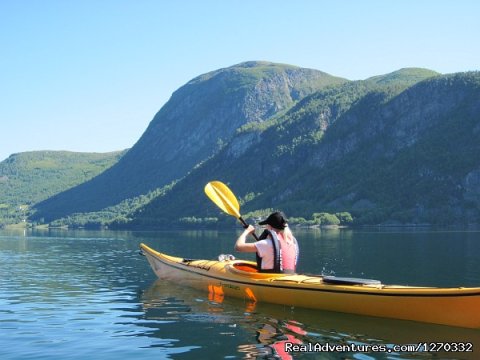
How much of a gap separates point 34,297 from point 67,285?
4.81 m

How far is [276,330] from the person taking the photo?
1703 cm

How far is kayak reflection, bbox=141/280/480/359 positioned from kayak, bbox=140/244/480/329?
9.5 inches

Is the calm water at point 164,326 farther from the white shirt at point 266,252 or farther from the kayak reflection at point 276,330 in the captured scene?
the white shirt at point 266,252

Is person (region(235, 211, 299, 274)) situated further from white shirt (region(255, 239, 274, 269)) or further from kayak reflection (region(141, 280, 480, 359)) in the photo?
kayak reflection (region(141, 280, 480, 359))

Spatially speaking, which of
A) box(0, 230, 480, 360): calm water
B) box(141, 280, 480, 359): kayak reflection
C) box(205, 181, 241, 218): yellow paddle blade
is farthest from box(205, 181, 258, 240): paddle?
box(141, 280, 480, 359): kayak reflection

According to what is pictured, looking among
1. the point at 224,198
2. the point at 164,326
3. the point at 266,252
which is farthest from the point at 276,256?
the point at 224,198

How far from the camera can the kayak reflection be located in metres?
14.7

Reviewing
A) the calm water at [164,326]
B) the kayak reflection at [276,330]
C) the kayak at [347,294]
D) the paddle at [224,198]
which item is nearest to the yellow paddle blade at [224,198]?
Answer: the paddle at [224,198]

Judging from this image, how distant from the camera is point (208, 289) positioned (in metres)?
24.5

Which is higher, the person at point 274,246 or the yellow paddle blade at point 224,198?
the yellow paddle blade at point 224,198

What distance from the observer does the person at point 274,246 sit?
19688mm

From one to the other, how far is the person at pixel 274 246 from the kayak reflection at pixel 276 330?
139 centimetres

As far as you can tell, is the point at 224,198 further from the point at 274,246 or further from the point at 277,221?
the point at 277,221

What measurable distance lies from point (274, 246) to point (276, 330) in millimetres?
3710
